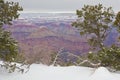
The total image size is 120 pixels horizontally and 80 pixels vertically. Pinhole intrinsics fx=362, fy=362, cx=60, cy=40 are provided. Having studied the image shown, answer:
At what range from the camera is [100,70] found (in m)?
9.12

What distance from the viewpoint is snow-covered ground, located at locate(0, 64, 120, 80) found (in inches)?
351

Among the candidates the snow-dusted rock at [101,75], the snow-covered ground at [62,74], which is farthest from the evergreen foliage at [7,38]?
the snow-dusted rock at [101,75]

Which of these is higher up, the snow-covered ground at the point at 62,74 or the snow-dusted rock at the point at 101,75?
the snow-dusted rock at the point at 101,75

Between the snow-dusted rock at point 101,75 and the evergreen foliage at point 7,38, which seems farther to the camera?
the evergreen foliage at point 7,38

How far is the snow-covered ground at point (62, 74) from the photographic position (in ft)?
29.3

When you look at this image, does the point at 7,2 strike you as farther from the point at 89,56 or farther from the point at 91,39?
the point at 91,39

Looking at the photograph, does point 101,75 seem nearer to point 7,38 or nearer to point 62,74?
point 62,74

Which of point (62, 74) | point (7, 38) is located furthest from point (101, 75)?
point (7, 38)

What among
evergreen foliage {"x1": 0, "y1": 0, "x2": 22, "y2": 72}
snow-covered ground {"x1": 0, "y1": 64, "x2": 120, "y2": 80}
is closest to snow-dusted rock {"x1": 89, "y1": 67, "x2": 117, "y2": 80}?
snow-covered ground {"x1": 0, "y1": 64, "x2": 120, "y2": 80}

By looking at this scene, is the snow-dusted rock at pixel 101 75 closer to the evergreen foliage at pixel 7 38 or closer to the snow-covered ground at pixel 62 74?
the snow-covered ground at pixel 62 74

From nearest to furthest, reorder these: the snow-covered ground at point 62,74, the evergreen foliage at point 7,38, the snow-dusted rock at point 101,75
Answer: the snow-dusted rock at point 101,75 < the snow-covered ground at point 62,74 < the evergreen foliage at point 7,38

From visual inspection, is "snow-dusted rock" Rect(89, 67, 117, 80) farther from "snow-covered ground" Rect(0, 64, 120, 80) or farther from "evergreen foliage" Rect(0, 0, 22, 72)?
"evergreen foliage" Rect(0, 0, 22, 72)

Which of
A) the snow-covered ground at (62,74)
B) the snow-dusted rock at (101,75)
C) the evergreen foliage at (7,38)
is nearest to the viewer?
the snow-dusted rock at (101,75)

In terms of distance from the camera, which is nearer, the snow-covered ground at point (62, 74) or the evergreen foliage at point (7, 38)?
the snow-covered ground at point (62, 74)
